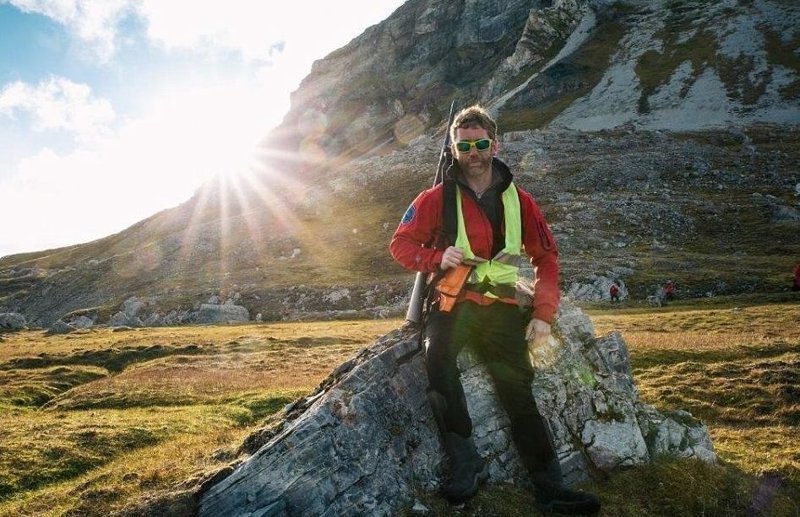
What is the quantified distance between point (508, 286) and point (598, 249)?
60755 millimetres

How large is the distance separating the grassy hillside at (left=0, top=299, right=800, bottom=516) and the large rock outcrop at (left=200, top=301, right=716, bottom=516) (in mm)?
439

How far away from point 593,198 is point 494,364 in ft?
252

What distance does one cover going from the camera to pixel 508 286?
8.30 m

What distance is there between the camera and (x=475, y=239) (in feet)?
26.9

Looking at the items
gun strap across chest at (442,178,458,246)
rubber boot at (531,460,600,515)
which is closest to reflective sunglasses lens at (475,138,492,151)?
gun strap across chest at (442,178,458,246)

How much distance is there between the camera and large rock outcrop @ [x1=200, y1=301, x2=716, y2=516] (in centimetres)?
681

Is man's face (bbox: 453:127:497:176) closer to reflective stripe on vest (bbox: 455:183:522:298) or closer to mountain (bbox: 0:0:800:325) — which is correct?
reflective stripe on vest (bbox: 455:183:522:298)

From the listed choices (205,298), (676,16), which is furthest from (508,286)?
(676,16)

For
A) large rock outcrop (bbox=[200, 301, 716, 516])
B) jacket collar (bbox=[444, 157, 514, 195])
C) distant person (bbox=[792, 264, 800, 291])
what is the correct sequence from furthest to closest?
1. distant person (bbox=[792, 264, 800, 291])
2. jacket collar (bbox=[444, 157, 514, 195])
3. large rock outcrop (bbox=[200, 301, 716, 516])

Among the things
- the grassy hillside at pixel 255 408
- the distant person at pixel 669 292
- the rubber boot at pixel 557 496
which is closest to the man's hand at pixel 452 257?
the rubber boot at pixel 557 496

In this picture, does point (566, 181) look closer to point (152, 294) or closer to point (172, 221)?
point (152, 294)

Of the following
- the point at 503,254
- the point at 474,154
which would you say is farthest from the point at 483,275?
the point at 474,154

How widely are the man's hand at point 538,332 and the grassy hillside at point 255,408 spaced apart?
2253 mm

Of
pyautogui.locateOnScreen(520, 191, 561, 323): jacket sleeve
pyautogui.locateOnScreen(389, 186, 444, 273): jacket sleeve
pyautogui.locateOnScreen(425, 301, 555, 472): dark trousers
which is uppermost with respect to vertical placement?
pyautogui.locateOnScreen(389, 186, 444, 273): jacket sleeve
